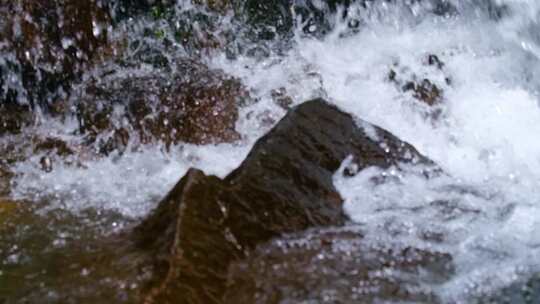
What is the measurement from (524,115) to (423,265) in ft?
9.38

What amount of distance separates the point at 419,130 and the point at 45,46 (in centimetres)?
242

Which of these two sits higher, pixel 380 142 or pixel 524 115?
pixel 524 115

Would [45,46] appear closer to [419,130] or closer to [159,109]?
[159,109]

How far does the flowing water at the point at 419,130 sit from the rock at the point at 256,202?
150 mm

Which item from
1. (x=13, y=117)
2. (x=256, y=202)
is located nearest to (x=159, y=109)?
(x=13, y=117)

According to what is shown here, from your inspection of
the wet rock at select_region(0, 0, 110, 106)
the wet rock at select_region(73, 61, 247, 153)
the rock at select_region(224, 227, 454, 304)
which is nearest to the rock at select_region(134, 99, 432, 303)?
the rock at select_region(224, 227, 454, 304)

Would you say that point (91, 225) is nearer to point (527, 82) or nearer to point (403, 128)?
point (403, 128)

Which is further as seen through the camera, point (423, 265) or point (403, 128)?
point (403, 128)

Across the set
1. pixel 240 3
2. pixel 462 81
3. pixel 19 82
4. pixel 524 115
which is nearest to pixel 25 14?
pixel 19 82

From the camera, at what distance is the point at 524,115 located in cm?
599

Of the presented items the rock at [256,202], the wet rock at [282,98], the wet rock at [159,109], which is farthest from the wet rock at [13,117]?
the rock at [256,202]

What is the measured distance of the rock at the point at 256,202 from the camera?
3.11 metres

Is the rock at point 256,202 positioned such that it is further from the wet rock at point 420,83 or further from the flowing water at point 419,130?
the wet rock at point 420,83

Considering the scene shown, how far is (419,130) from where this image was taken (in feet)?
17.8
